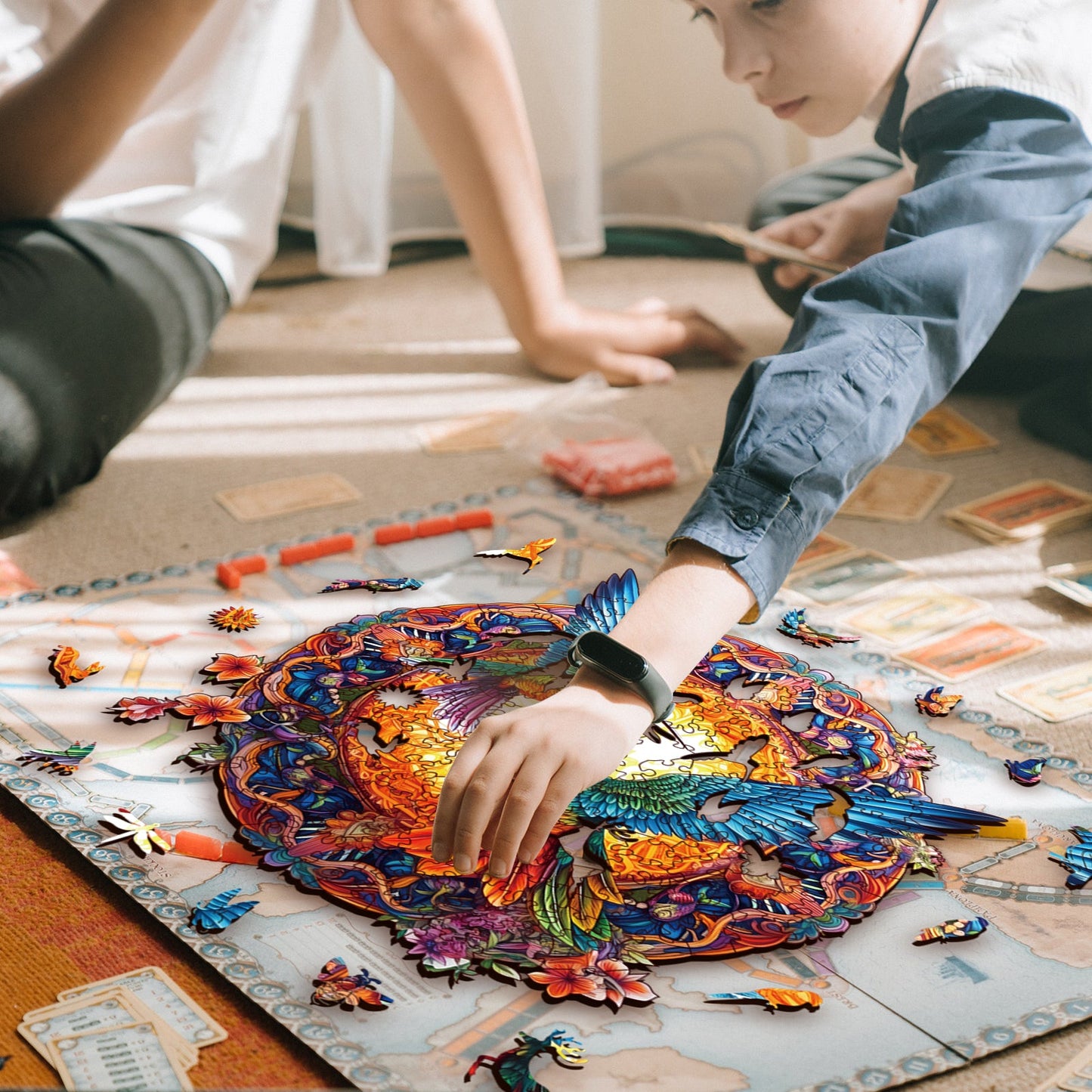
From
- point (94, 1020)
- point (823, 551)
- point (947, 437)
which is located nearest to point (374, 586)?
point (823, 551)

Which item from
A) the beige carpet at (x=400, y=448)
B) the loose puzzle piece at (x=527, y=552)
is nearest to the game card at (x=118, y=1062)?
the beige carpet at (x=400, y=448)

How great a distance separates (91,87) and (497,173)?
0.56 meters

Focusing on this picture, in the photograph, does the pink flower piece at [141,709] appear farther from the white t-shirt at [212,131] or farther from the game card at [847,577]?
the white t-shirt at [212,131]

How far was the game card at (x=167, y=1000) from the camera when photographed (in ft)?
2.51

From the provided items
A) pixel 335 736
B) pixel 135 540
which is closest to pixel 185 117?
pixel 135 540

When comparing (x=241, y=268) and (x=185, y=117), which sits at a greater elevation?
(x=185, y=117)

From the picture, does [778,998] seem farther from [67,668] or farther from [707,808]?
[67,668]

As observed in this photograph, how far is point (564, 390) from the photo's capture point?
6.17 ft

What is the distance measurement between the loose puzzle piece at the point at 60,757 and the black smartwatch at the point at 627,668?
0.43 m

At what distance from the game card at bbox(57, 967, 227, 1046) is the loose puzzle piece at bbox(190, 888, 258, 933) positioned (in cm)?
4

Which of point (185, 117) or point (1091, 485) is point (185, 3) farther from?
point (1091, 485)

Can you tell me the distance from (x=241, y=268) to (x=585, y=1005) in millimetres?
1470

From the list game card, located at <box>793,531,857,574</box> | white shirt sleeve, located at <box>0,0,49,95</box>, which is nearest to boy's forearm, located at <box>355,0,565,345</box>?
white shirt sleeve, located at <box>0,0,49,95</box>

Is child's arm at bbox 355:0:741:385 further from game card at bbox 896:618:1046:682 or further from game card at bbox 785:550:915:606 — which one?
game card at bbox 896:618:1046:682
